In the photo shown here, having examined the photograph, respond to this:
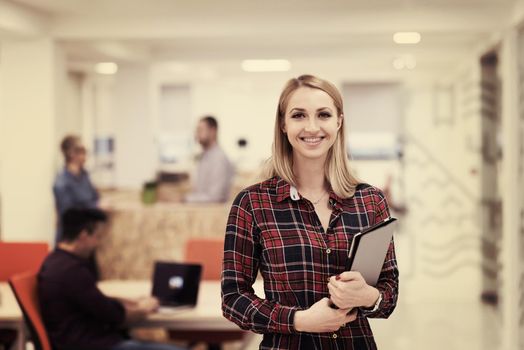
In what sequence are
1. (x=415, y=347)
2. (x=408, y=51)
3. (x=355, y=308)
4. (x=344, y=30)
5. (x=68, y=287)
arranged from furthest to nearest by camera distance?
(x=408, y=51) < (x=344, y=30) < (x=415, y=347) < (x=68, y=287) < (x=355, y=308)

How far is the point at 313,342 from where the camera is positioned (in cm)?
185

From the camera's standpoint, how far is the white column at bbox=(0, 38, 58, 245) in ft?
23.2

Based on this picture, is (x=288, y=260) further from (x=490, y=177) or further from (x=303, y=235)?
(x=490, y=177)

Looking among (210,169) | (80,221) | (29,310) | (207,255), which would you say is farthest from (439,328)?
(29,310)

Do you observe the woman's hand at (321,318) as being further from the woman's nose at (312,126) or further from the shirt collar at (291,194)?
the woman's nose at (312,126)

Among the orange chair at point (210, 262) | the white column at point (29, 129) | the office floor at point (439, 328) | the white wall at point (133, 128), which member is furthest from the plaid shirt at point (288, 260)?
the white wall at point (133, 128)

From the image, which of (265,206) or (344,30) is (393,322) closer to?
(344,30)

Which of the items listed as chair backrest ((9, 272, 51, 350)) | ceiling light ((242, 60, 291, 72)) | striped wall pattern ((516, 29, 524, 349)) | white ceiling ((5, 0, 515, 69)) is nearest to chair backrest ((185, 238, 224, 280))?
chair backrest ((9, 272, 51, 350))

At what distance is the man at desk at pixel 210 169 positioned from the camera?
7.16m

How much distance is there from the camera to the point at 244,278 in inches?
72.5

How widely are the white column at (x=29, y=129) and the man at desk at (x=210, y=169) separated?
128 centimetres

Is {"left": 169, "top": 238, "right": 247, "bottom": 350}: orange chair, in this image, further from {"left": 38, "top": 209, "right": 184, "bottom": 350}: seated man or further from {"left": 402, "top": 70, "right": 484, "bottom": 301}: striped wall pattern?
{"left": 402, "top": 70, "right": 484, "bottom": 301}: striped wall pattern

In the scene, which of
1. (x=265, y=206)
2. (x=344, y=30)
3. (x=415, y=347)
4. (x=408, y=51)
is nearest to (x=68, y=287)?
(x=265, y=206)

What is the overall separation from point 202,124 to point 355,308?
215 inches
